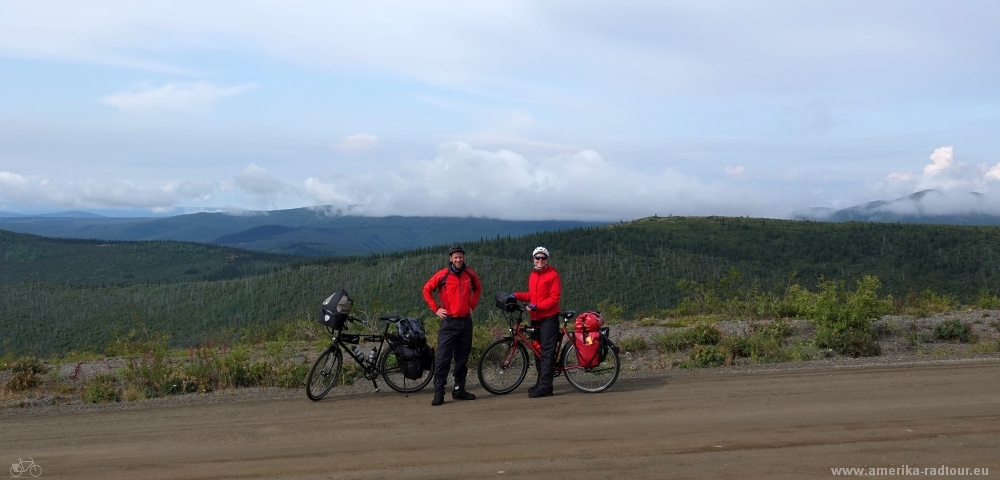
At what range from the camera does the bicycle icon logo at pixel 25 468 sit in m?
6.88

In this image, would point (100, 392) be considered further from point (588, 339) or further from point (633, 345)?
point (633, 345)

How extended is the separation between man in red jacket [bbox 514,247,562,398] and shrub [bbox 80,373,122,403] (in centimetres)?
656

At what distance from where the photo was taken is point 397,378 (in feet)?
33.4

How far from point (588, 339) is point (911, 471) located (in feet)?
14.6

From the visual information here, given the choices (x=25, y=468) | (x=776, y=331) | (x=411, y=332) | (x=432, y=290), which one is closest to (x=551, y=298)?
(x=432, y=290)


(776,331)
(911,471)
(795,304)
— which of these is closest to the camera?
(911,471)

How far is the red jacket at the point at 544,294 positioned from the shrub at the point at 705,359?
3.82 m

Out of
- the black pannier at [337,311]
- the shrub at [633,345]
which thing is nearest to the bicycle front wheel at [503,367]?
the black pannier at [337,311]

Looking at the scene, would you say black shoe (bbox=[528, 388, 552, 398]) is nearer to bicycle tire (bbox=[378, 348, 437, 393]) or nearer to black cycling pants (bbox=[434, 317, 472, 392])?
black cycling pants (bbox=[434, 317, 472, 392])

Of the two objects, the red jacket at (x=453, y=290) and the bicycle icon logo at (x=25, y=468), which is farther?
the red jacket at (x=453, y=290)

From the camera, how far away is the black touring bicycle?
995cm

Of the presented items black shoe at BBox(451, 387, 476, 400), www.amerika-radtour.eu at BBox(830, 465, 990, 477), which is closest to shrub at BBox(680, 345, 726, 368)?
black shoe at BBox(451, 387, 476, 400)

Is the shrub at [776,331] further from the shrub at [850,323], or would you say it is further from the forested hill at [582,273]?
the forested hill at [582,273]

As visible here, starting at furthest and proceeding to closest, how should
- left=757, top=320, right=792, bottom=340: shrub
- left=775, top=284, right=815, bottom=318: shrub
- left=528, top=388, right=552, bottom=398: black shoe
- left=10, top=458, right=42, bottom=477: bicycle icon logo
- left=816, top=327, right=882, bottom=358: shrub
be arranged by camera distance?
left=775, top=284, right=815, bottom=318: shrub < left=757, top=320, right=792, bottom=340: shrub < left=816, top=327, right=882, bottom=358: shrub < left=528, top=388, right=552, bottom=398: black shoe < left=10, top=458, right=42, bottom=477: bicycle icon logo
